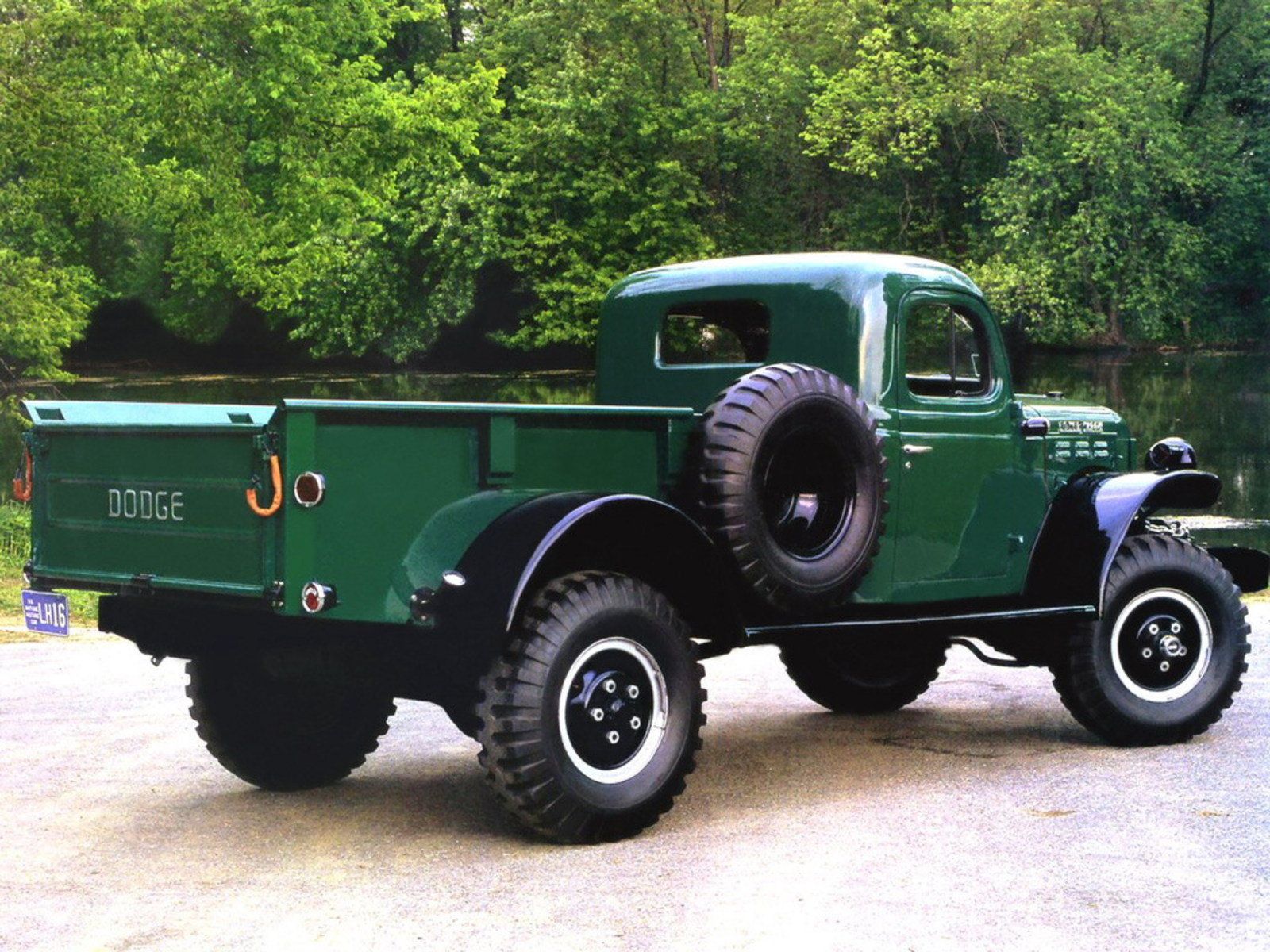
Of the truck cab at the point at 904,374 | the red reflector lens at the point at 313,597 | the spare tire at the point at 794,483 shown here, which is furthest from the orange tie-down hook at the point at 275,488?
the truck cab at the point at 904,374

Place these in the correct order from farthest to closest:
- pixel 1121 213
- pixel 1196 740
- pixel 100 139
A: pixel 1121 213, pixel 100 139, pixel 1196 740

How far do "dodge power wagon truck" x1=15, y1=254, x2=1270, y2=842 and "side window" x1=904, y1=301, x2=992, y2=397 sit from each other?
14 millimetres

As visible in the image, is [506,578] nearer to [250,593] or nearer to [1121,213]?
[250,593]

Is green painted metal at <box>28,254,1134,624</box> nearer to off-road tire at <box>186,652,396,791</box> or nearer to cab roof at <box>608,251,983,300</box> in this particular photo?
cab roof at <box>608,251,983,300</box>

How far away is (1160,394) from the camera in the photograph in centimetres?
3375

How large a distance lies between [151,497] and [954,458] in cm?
339

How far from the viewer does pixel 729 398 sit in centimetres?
686

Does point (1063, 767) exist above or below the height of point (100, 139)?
below

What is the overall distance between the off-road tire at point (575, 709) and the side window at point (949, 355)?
2.11m

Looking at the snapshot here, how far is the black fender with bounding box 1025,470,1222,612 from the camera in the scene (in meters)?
8.25

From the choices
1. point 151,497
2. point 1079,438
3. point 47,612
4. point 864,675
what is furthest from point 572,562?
point 864,675

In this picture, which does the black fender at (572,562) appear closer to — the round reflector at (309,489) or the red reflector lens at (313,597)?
the red reflector lens at (313,597)

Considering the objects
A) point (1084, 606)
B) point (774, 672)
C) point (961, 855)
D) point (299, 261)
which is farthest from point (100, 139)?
point (961, 855)

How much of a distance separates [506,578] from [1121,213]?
27777 mm
